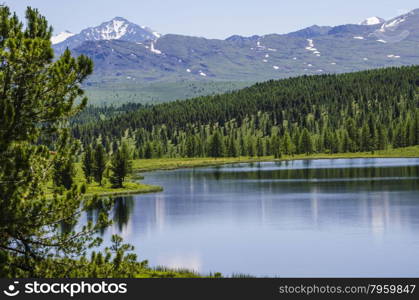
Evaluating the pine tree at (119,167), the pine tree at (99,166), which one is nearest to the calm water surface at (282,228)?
the pine tree at (119,167)

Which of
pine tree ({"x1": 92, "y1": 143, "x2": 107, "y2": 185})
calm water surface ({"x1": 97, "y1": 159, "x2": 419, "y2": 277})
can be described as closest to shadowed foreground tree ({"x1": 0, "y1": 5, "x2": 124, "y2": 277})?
calm water surface ({"x1": 97, "y1": 159, "x2": 419, "y2": 277})

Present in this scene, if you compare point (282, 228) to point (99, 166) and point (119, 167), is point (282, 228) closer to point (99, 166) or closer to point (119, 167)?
point (119, 167)

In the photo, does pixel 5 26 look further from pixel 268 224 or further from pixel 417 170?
pixel 417 170

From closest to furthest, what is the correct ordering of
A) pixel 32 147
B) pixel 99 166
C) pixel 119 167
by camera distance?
pixel 32 147 < pixel 119 167 < pixel 99 166

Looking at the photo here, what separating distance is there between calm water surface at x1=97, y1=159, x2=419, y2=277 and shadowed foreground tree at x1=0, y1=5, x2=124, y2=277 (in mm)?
24442

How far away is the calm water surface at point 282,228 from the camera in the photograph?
193ft

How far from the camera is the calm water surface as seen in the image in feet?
193

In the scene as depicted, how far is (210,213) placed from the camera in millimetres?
101375

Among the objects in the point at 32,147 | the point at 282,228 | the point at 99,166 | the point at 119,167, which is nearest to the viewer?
the point at 32,147

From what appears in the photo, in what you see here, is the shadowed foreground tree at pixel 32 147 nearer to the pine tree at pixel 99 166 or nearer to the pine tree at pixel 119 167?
the pine tree at pixel 119 167

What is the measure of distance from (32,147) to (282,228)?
51.3 m

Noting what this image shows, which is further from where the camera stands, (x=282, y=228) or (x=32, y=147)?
(x=282, y=228)

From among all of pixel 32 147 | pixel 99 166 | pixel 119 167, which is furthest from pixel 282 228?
pixel 99 166

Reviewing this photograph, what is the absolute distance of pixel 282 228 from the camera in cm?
8125
